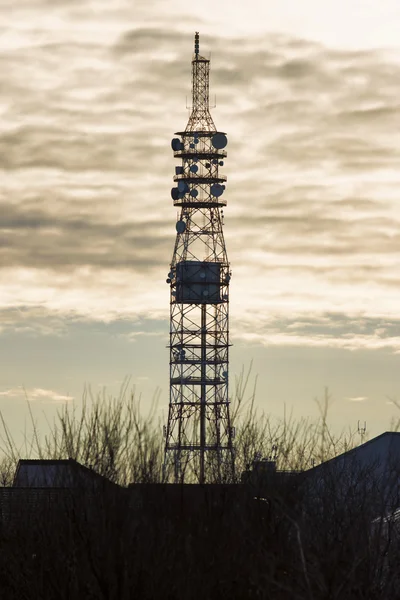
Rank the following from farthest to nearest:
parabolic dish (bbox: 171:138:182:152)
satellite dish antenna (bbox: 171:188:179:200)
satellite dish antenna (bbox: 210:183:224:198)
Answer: satellite dish antenna (bbox: 171:188:179:200)
parabolic dish (bbox: 171:138:182:152)
satellite dish antenna (bbox: 210:183:224:198)

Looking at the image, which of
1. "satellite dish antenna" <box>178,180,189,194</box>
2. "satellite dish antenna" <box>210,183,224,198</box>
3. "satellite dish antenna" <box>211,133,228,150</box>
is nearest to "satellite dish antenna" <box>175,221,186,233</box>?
"satellite dish antenna" <box>178,180,189,194</box>

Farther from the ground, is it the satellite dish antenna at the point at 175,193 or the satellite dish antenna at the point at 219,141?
the satellite dish antenna at the point at 219,141

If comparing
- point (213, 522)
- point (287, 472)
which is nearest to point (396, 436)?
point (287, 472)

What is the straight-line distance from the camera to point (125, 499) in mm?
25172

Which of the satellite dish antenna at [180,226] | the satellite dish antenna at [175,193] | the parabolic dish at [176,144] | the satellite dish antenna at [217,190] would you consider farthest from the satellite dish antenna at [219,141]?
the satellite dish antenna at [180,226]

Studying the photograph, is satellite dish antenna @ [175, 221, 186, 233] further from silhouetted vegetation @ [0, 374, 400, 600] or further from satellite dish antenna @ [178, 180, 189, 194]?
silhouetted vegetation @ [0, 374, 400, 600]

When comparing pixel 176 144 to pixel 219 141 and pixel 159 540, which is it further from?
pixel 159 540

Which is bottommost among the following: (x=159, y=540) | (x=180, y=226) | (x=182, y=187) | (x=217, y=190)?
(x=159, y=540)

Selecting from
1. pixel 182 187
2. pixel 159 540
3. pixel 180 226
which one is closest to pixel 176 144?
pixel 182 187

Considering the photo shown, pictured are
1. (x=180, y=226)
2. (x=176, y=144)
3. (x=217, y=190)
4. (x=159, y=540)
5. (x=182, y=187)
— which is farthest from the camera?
(x=180, y=226)

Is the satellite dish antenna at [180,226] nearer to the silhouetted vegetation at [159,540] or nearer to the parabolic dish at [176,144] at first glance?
the parabolic dish at [176,144]

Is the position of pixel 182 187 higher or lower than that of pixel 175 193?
higher

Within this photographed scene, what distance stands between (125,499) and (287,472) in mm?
10981

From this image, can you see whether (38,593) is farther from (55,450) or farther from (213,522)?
(55,450)
